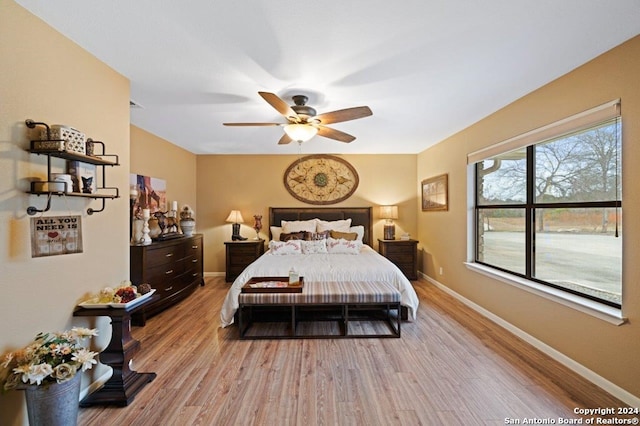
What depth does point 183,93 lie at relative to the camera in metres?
2.76

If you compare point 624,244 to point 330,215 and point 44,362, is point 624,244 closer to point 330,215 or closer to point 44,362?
point 44,362

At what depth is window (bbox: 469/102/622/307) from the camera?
2.18 metres

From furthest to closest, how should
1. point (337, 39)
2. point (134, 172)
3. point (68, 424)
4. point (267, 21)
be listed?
point (134, 172), point (337, 39), point (267, 21), point (68, 424)

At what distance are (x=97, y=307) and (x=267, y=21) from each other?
2.28 m

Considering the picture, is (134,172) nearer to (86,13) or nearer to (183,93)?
(183,93)

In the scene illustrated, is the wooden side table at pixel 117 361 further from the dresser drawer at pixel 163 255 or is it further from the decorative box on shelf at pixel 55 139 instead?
the dresser drawer at pixel 163 255

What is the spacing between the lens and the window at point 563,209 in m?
2.18

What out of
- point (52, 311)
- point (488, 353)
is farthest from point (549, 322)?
point (52, 311)

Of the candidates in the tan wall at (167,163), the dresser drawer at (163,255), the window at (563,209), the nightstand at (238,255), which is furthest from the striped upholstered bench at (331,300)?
the tan wall at (167,163)

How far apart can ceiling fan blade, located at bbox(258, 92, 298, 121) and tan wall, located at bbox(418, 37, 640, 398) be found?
2.39 m

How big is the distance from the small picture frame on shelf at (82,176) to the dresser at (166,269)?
4.82 feet

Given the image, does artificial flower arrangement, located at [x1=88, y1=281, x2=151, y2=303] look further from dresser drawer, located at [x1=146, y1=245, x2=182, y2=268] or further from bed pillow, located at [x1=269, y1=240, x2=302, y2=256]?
bed pillow, located at [x1=269, y1=240, x2=302, y2=256]

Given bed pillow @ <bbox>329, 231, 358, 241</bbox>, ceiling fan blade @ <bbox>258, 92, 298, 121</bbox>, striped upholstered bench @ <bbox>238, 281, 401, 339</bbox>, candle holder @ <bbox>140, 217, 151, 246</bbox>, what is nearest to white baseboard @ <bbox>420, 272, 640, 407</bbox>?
striped upholstered bench @ <bbox>238, 281, 401, 339</bbox>

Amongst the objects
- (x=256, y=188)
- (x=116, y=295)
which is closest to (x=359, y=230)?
(x=256, y=188)
